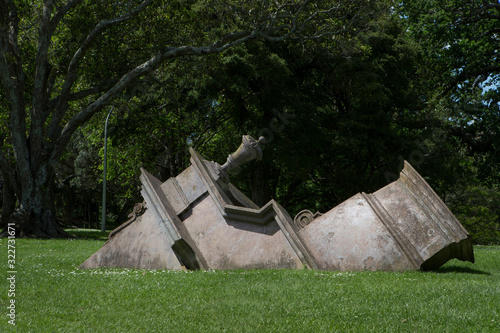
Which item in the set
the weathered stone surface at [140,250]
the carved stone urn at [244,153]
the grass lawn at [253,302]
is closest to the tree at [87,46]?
the carved stone urn at [244,153]

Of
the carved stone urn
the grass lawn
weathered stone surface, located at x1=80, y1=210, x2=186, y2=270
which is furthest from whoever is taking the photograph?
the carved stone urn

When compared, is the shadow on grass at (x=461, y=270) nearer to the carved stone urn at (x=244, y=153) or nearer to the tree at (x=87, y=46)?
the carved stone urn at (x=244, y=153)

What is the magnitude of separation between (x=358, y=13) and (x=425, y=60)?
19.3 feet

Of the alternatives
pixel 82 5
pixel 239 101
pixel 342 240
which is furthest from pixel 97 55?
pixel 342 240

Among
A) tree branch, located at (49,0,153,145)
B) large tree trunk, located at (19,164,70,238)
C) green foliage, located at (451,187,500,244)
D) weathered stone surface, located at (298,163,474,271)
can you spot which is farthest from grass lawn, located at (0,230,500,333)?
green foliage, located at (451,187,500,244)

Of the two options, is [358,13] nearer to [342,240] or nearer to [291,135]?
[291,135]

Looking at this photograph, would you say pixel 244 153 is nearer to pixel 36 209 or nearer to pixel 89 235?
pixel 36 209

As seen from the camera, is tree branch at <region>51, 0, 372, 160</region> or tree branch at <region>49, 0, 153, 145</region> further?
tree branch at <region>49, 0, 153, 145</region>

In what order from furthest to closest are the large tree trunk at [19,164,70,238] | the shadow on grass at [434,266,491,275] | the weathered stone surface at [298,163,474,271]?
the large tree trunk at [19,164,70,238], the shadow on grass at [434,266,491,275], the weathered stone surface at [298,163,474,271]

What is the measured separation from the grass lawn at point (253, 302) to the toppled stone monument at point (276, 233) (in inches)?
18.9

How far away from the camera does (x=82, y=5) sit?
63.5 feet

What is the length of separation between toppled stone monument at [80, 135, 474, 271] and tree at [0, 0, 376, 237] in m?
10.0

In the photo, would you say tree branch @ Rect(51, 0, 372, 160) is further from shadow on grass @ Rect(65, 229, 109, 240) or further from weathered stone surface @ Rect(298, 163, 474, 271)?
weathered stone surface @ Rect(298, 163, 474, 271)

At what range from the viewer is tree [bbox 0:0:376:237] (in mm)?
17625
